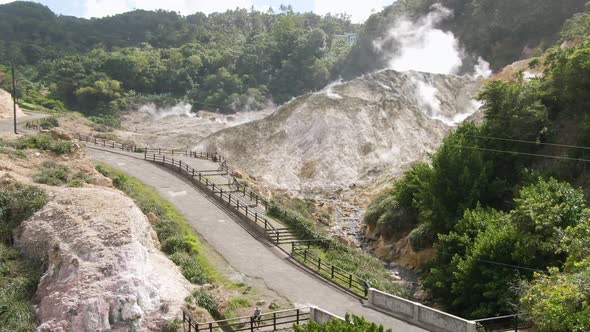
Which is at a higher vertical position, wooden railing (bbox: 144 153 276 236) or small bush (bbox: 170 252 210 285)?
wooden railing (bbox: 144 153 276 236)

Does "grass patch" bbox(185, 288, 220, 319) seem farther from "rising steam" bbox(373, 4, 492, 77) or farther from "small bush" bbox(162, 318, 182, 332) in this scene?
"rising steam" bbox(373, 4, 492, 77)

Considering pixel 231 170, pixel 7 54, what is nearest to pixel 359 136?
pixel 231 170

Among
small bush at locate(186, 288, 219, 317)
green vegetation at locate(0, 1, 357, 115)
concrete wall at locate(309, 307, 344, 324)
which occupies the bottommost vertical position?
small bush at locate(186, 288, 219, 317)

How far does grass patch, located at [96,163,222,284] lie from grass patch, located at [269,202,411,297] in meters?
4.25

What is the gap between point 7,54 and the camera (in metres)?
94.6

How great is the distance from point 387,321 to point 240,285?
228 inches

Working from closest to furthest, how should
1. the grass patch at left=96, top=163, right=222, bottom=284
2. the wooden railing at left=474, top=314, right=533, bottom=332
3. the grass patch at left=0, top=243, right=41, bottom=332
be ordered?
the grass patch at left=0, top=243, right=41, bottom=332 < the wooden railing at left=474, top=314, right=533, bottom=332 < the grass patch at left=96, top=163, right=222, bottom=284

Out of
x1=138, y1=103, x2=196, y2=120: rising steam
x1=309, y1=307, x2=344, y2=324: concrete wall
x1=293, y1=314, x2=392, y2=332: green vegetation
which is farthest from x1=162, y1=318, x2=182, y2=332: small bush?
x1=138, y1=103, x2=196, y2=120: rising steam

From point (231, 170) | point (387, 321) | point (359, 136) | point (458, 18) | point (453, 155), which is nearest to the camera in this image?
point (387, 321)

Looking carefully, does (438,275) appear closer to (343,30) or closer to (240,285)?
(240,285)

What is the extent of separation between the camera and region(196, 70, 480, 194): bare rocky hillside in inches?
1912

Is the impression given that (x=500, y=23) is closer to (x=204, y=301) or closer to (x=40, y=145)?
(x=40, y=145)

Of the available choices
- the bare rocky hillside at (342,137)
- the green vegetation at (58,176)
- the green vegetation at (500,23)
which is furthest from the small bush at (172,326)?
the green vegetation at (500,23)

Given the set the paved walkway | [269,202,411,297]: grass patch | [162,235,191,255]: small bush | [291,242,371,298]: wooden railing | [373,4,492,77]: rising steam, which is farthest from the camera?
[373,4,492,77]: rising steam
